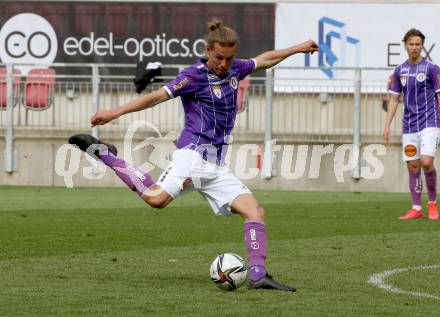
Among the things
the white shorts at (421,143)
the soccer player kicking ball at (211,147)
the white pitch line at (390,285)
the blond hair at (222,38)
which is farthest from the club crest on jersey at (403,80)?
the blond hair at (222,38)

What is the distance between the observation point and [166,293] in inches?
369

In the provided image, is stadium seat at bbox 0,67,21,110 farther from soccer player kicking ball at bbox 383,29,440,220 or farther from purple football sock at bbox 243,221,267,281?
purple football sock at bbox 243,221,267,281

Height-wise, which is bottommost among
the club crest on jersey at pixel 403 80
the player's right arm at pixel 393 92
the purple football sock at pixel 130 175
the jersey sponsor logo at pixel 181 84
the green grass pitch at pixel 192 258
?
the green grass pitch at pixel 192 258

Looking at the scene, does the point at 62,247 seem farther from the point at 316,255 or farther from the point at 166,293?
the point at 166,293

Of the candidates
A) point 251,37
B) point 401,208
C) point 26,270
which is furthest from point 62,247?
point 251,37

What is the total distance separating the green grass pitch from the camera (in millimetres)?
8836

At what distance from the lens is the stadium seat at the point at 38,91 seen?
24.0 m

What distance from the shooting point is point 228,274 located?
9.54 m

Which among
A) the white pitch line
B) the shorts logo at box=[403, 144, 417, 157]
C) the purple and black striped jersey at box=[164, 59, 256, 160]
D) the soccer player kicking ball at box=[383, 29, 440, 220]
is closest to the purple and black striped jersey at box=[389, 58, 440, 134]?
the soccer player kicking ball at box=[383, 29, 440, 220]

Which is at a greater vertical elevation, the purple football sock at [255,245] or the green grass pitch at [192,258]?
the purple football sock at [255,245]

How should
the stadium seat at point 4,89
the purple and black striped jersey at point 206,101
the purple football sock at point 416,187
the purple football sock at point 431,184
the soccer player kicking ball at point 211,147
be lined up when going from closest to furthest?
the soccer player kicking ball at point 211,147 < the purple and black striped jersey at point 206,101 < the purple football sock at point 416,187 < the purple football sock at point 431,184 < the stadium seat at point 4,89

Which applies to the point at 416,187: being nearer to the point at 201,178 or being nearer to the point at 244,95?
the point at 201,178

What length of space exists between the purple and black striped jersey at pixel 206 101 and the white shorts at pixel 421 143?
651cm

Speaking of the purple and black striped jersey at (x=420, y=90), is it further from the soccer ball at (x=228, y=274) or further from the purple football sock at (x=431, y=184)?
the soccer ball at (x=228, y=274)
